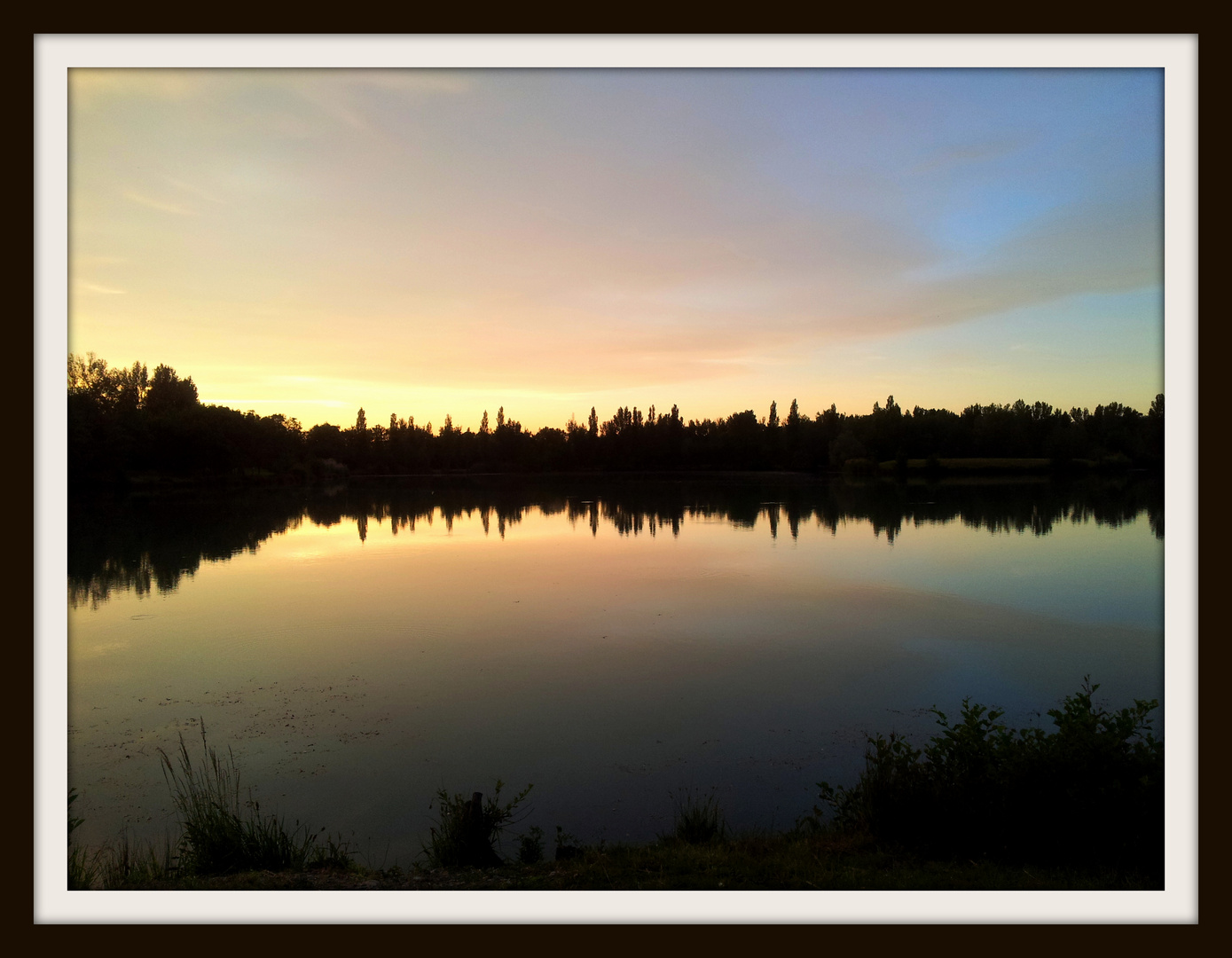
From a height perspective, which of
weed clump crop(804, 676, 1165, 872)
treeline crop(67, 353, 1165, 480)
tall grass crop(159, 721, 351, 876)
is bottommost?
tall grass crop(159, 721, 351, 876)

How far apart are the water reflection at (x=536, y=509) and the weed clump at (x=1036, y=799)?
12466 mm

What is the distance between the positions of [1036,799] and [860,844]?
4.55ft

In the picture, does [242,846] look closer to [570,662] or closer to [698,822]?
[698,822]

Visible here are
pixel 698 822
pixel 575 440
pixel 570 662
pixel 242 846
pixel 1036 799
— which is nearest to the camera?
pixel 1036 799

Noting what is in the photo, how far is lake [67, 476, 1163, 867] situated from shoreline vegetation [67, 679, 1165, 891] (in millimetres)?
462

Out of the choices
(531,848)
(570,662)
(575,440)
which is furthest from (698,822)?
(575,440)

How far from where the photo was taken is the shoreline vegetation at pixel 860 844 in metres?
4.80

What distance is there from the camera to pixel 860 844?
17.6 feet

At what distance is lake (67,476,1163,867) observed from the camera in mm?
7023

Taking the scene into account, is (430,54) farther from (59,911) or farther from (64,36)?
(59,911)

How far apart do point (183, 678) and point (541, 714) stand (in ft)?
19.9

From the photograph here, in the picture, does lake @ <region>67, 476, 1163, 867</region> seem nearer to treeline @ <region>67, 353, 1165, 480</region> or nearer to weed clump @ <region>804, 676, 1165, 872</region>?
weed clump @ <region>804, 676, 1165, 872</region>

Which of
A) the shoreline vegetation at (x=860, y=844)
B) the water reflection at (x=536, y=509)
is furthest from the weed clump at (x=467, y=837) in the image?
the water reflection at (x=536, y=509)

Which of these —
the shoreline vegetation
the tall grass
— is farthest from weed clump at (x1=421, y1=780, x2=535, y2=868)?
the tall grass
